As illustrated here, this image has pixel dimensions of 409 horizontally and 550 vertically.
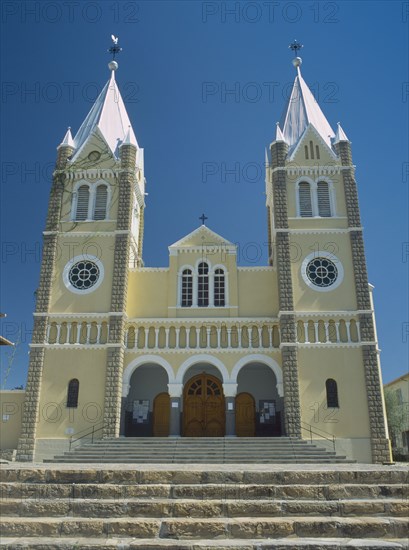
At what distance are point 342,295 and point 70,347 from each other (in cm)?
1455

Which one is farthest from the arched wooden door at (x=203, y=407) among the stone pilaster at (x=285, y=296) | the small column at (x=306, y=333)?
the small column at (x=306, y=333)

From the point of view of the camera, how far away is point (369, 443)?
2352cm

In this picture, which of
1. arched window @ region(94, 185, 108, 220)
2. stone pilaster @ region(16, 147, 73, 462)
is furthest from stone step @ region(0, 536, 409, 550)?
arched window @ region(94, 185, 108, 220)

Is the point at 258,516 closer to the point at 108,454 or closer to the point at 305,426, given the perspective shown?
the point at 108,454

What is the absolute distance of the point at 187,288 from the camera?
2788 centimetres

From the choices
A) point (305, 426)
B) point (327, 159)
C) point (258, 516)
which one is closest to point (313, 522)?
point (258, 516)

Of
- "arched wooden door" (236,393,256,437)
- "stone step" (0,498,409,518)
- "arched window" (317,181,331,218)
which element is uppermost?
"arched window" (317,181,331,218)

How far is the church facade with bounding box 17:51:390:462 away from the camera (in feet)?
80.2

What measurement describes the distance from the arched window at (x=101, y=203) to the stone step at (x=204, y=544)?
23151 mm

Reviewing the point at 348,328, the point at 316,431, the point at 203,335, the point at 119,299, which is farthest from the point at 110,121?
the point at 316,431

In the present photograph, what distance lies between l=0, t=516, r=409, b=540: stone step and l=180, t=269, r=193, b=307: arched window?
20.1 meters

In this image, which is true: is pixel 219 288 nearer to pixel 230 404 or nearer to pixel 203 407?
pixel 230 404

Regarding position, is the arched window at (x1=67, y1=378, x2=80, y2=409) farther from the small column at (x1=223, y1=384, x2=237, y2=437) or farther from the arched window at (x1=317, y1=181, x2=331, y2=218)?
the arched window at (x1=317, y1=181, x2=331, y2=218)

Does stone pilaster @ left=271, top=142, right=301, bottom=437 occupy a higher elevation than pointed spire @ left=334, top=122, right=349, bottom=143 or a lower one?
lower
